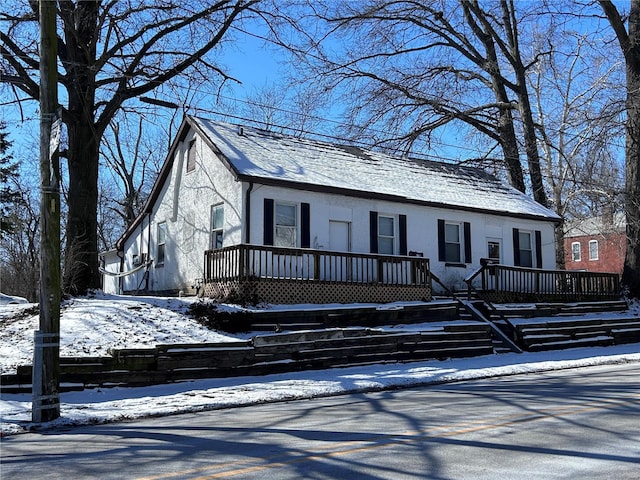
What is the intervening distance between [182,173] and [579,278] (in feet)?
53.3

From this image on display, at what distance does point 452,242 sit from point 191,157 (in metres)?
10.2

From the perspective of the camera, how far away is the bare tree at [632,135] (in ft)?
89.9

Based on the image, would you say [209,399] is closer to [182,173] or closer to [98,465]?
[98,465]

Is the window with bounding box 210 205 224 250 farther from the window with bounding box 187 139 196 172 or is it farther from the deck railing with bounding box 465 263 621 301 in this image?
the deck railing with bounding box 465 263 621 301

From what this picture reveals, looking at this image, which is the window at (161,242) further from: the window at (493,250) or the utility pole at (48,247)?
the utility pole at (48,247)

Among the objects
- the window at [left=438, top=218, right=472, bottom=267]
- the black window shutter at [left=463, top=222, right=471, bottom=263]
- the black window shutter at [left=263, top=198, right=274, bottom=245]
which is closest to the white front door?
the black window shutter at [left=263, top=198, right=274, bottom=245]

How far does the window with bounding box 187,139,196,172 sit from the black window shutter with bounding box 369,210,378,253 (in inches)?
260

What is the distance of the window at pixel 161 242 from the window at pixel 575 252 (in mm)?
47774

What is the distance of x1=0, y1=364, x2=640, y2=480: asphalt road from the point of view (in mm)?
5859

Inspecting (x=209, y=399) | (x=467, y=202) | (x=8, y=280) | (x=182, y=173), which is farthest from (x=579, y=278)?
(x=8, y=280)

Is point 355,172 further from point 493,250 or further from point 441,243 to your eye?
point 493,250

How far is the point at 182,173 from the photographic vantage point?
23938mm

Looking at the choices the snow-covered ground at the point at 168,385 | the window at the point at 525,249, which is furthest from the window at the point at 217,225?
the window at the point at 525,249

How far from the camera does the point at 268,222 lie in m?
20.0
